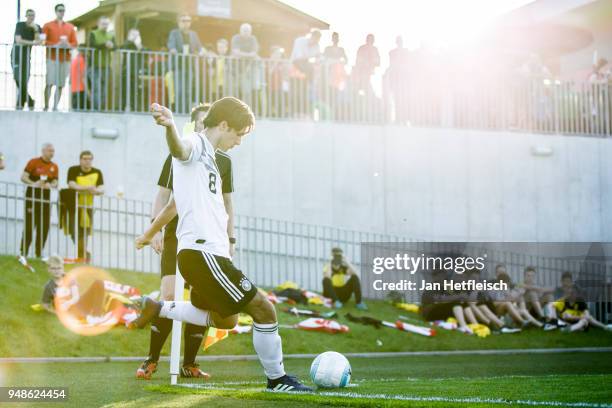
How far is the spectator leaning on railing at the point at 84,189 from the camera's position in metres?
17.6

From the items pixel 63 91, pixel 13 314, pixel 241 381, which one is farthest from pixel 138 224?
pixel 241 381

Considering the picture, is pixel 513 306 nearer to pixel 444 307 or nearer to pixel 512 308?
pixel 512 308

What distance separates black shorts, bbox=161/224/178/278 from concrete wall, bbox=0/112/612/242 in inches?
438

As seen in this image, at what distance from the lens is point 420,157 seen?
22688mm

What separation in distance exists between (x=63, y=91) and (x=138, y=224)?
3169 millimetres

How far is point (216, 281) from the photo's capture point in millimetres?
6910

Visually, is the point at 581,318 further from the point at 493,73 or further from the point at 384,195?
the point at 493,73

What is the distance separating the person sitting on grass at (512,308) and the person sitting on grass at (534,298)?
0.11 meters

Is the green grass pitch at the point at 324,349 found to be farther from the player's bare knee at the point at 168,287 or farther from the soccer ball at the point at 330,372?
the player's bare knee at the point at 168,287

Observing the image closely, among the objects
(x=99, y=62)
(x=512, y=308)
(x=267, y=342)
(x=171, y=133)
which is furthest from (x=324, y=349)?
(x=171, y=133)

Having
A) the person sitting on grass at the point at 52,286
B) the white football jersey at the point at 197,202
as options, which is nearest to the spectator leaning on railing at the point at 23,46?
the person sitting on grass at the point at 52,286

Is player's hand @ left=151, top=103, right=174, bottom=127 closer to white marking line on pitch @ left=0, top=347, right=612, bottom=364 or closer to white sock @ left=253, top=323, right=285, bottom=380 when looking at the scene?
white sock @ left=253, top=323, right=285, bottom=380

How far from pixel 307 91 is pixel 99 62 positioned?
4.53m

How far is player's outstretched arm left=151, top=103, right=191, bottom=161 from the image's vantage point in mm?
6391
